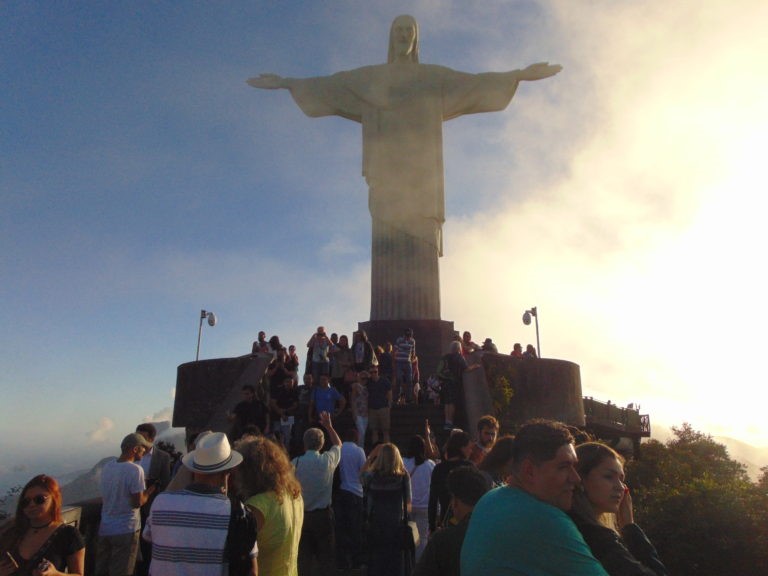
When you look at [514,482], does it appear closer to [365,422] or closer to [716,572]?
[716,572]

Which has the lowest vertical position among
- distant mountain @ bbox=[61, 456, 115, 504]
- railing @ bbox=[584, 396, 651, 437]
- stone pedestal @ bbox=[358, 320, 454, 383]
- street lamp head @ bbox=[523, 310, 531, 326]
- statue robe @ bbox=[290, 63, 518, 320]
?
distant mountain @ bbox=[61, 456, 115, 504]

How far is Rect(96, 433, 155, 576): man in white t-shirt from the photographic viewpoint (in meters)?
5.03

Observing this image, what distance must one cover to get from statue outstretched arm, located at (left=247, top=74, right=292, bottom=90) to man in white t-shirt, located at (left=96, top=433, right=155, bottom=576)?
13943 mm

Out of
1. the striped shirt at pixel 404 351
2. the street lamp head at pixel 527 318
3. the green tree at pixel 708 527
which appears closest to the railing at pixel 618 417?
the street lamp head at pixel 527 318

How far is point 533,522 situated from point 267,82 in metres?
17.0

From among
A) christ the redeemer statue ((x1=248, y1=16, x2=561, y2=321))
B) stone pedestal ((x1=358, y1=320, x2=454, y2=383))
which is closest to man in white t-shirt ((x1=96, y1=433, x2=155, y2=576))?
stone pedestal ((x1=358, y1=320, x2=454, y2=383))

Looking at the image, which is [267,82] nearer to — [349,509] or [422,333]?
[422,333]

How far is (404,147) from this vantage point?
57.8 feet

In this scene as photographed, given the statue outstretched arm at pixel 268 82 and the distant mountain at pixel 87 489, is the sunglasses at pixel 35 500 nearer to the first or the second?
the distant mountain at pixel 87 489

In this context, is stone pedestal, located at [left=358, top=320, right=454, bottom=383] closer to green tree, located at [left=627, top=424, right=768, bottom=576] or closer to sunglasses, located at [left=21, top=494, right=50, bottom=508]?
green tree, located at [left=627, top=424, right=768, bottom=576]

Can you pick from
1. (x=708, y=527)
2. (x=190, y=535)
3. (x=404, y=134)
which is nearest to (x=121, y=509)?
(x=190, y=535)

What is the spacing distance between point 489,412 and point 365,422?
92.1 inches

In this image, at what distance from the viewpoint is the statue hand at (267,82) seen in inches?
686

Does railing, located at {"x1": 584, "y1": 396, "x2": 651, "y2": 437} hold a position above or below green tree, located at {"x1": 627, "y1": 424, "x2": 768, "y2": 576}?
above
